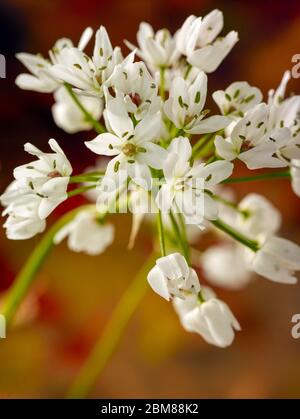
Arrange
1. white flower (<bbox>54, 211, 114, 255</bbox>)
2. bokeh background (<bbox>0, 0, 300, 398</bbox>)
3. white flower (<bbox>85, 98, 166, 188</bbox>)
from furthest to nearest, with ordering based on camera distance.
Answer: bokeh background (<bbox>0, 0, 300, 398</bbox>) < white flower (<bbox>54, 211, 114, 255</bbox>) < white flower (<bbox>85, 98, 166, 188</bbox>)

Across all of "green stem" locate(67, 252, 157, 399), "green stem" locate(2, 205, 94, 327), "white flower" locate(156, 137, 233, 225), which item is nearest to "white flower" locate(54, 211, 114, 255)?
"green stem" locate(2, 205, 94, 327)

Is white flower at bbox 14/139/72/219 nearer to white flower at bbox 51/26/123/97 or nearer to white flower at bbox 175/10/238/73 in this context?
white flower at bbox 51/26/123/97

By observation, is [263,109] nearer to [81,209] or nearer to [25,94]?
[81,209]

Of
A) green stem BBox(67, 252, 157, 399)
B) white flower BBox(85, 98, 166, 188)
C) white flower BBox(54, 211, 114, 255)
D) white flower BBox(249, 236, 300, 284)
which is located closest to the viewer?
white flower BBox(85, 98, 166, 188)

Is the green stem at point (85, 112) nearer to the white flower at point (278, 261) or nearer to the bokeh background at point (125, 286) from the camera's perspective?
the white flower at point (278, 261)
